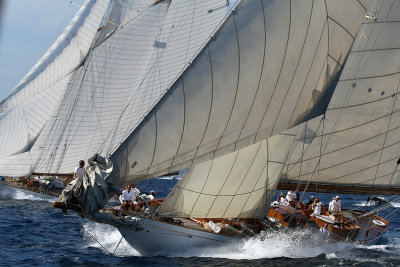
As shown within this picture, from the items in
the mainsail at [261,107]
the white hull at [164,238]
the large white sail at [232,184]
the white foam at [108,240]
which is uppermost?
the mainsail at [261,107]

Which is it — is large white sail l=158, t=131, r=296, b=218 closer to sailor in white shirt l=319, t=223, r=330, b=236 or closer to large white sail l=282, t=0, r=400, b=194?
large white sail l=282, t=0, r=400, b=194

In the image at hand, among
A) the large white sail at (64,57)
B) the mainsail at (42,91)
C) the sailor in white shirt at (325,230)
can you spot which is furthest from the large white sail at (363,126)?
the large white sail at (64,57)

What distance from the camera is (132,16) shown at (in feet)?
116

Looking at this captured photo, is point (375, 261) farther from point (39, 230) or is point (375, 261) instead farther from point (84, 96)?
point (84, 96)

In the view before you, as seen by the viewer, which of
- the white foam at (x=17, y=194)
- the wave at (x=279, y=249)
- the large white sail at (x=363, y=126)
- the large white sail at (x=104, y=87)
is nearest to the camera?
the wave at (x=279, y=249)

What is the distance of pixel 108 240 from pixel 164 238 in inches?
139

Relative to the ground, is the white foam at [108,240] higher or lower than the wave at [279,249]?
lower

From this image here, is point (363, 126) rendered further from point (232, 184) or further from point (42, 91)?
point (42, 91)

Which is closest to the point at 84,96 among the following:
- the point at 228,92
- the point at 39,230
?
the point at 39,230

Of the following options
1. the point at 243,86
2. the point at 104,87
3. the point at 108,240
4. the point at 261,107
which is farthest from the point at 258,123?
the point at 104,87

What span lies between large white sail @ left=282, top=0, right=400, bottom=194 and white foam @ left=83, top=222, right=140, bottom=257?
22.0ft

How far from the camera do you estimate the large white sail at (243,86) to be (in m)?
14.4

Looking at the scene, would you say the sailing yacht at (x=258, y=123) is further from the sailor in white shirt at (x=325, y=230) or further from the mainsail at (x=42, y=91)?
the mainsail at (x=42, y=91)

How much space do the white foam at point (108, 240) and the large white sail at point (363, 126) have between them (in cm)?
671
